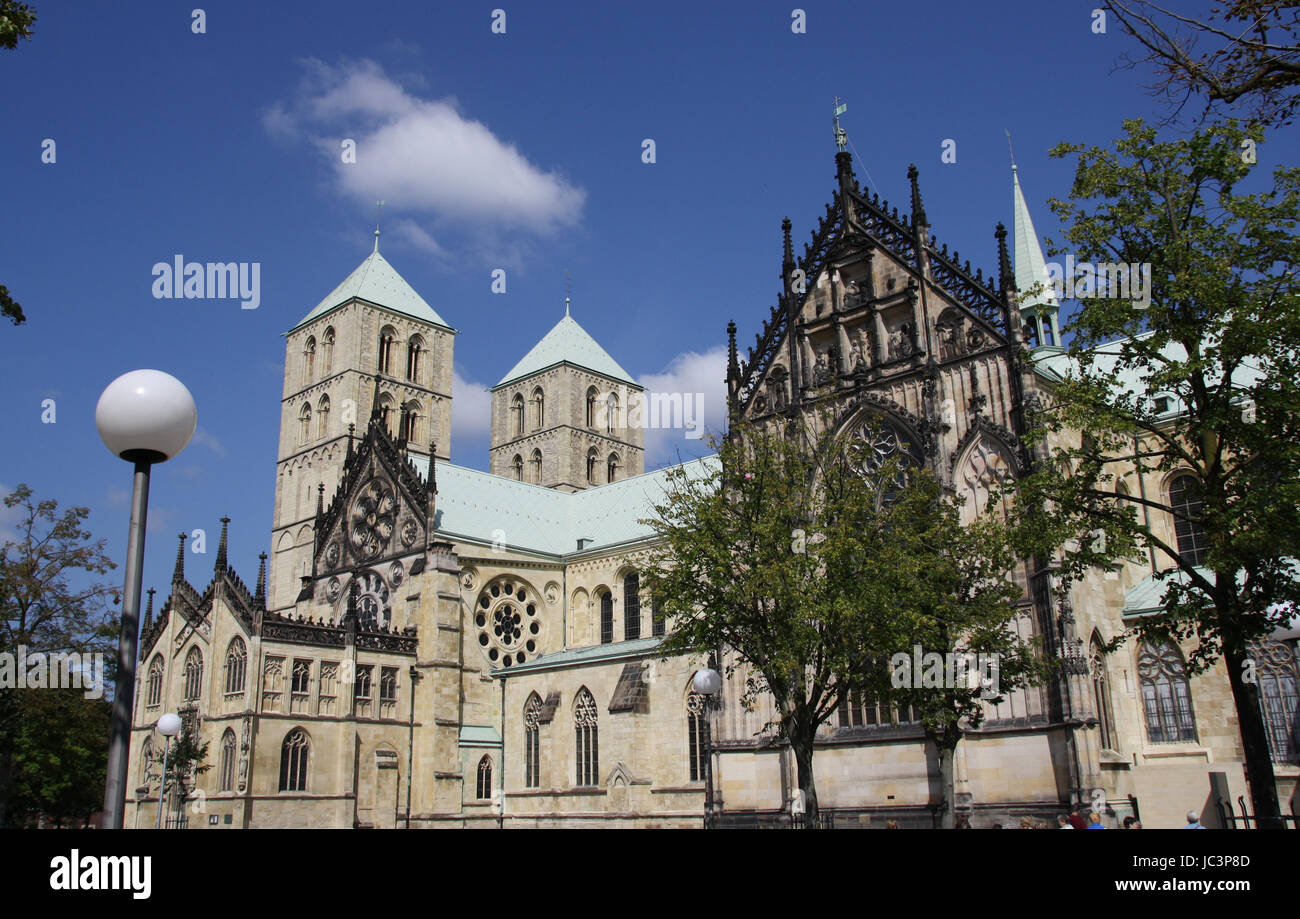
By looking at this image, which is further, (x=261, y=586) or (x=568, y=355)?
(x=568, y=355)

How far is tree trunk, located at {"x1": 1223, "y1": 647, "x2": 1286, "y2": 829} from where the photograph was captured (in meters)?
16.4

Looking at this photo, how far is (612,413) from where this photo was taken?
8300 cm

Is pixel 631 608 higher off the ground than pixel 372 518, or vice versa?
pixel 372 518

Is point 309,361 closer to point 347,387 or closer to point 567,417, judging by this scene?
point 347,387

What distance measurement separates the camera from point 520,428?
270ft

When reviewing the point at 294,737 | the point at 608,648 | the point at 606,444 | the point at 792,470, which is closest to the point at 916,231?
the point at 792,470

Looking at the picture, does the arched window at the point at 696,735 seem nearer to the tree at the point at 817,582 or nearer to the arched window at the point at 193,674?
the tree at the point at 817,582

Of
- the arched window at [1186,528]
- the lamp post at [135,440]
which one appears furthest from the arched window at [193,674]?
the lamp post at [135,440]

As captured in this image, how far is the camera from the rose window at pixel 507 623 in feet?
156

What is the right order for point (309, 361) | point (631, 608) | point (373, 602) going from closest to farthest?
1. point (373, 602)
2. point (631, 608)
3. point (309, 361)

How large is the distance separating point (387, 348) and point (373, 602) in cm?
3062

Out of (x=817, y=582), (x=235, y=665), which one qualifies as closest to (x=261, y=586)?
(x=235, y=665)

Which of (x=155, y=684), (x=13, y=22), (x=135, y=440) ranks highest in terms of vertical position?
(x=13, y=22)
